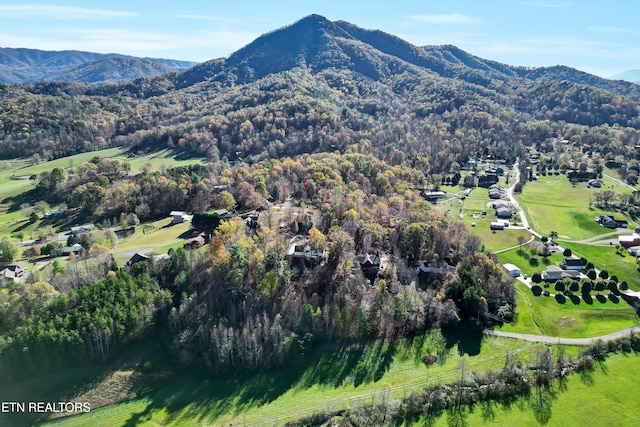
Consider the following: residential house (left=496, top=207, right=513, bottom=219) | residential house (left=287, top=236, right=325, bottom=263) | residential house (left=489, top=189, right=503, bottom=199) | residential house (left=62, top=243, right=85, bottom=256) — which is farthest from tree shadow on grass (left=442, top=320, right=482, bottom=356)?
residential house (left=489, top=189, right=503, bottom=199)

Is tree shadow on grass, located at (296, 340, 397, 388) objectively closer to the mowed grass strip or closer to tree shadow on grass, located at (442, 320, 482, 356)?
tree shadow on grass, located at (442, 320, 482, 356)

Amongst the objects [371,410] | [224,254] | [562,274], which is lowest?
[371,410]

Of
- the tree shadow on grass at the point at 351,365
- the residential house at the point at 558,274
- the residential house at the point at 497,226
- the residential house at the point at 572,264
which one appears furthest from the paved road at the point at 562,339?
the residential house at the point at 497,226

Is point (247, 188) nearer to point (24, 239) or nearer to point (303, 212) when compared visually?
point (303, 212)

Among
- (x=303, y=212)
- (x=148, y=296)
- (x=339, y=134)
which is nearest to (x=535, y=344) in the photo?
(x=303, y=212)

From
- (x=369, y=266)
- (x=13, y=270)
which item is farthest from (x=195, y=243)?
(x=369, y=266)

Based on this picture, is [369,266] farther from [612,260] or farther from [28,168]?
[28,168]
